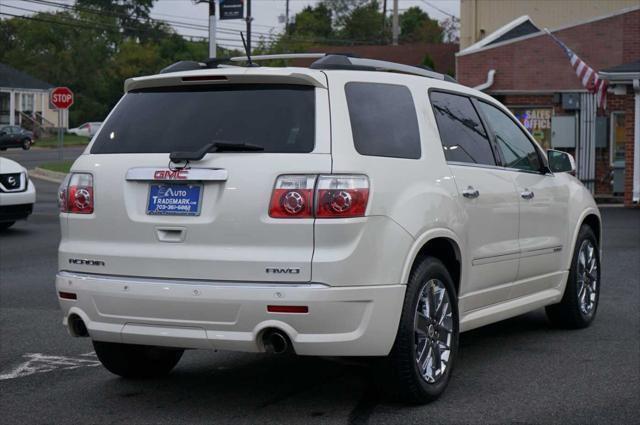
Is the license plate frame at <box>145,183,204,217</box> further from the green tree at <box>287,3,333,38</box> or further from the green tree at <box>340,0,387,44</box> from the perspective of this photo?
the green tree at <box>340,0,387,44</box>

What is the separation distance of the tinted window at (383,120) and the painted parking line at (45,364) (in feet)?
8.74

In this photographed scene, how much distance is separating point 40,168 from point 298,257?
35.5 meters

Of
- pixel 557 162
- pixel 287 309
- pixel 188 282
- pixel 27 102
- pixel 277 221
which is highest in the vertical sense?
pixel 27 102

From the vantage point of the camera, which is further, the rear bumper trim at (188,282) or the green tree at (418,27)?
the green tree at (418,27)

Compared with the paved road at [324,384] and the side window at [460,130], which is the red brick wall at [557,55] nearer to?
the paved road at [324,384]

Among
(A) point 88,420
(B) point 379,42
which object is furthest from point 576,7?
(B) point 379,42

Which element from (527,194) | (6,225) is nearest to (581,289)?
(527,194)

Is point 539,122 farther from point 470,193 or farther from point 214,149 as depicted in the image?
point 214,149

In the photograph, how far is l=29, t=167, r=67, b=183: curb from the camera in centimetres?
3591

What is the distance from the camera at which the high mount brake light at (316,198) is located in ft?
18.3

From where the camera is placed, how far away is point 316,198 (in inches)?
220

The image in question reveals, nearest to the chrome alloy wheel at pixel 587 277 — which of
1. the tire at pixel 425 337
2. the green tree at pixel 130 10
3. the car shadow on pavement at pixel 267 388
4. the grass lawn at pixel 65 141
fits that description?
the car shadow on pavement at pixel 267 388

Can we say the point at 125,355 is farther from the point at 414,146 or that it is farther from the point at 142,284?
the point at 414,146

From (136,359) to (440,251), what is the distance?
6.53 feet
